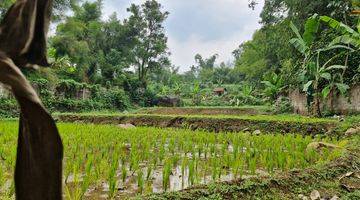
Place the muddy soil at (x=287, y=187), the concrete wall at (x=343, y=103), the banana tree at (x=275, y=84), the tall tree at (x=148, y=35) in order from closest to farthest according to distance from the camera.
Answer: the muddy soil at (x=287, y=187), the concrete wall at (x=343, y=103), the banana tree at (x=275, y=84), the tall tree at (x=148, y=35)

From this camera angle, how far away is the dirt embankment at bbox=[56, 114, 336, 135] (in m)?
8.12

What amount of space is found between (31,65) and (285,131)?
837 cm

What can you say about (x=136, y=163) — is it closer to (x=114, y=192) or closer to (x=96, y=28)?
(x=114, y=192)

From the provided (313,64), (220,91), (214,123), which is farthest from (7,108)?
(220,91)

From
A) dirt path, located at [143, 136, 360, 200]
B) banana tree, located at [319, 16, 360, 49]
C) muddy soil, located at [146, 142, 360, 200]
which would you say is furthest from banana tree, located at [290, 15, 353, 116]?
muddy soil, located at [146, 142, 360, 200]

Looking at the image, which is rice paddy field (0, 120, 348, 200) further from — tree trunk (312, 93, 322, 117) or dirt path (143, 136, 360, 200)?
tree trunk (312, 93, 322, 117)

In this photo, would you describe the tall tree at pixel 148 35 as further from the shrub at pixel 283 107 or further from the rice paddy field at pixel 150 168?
the rice paddy field at pixel 150 168

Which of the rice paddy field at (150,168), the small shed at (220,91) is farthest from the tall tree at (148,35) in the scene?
the rice paddy field at (150,168)

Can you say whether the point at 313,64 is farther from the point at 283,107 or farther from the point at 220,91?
the point at 220,91

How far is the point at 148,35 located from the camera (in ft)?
83.9

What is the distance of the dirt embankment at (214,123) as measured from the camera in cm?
812

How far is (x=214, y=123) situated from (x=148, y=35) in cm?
1690

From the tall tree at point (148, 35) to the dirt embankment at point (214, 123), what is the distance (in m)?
13.1

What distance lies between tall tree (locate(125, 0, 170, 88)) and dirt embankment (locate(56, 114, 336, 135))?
Answer: 13.1 m
